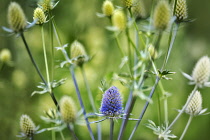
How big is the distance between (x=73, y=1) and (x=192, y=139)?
125 cm

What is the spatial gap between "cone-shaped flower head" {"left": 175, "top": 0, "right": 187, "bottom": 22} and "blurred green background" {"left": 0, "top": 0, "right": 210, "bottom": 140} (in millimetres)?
1037

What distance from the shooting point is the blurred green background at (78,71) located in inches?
71.7

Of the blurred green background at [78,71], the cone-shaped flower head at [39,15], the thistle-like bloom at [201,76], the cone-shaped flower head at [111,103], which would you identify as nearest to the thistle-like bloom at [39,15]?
the cone-shaped flower head at [39,15]

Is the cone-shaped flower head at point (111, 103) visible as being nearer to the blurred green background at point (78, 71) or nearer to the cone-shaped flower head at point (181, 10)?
the cone-shaped flower head at point (181, 10)

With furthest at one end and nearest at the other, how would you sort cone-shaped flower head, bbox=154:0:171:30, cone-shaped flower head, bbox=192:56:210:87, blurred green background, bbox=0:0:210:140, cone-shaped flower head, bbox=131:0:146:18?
1. blurred green background, bbox=0:0:210:140
2. cone-shaped flower head, bbox=131:0:146:18
3. cone-shaped flower head, bbox=192:56:210:87
4. cone-shaped flower head, bbox=154:0:171:30

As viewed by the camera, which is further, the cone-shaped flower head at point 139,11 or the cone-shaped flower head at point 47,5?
the cone-shaped flower head at point 139,11

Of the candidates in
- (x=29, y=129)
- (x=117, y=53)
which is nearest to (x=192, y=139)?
(x=117, y=53)

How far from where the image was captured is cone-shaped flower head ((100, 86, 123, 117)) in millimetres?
685

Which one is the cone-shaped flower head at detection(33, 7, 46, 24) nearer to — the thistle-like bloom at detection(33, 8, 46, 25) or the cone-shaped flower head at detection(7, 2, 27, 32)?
the thistle-like bloom at detection(33, 8, 46, 25)

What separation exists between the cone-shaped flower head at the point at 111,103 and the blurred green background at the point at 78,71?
3.42 feet

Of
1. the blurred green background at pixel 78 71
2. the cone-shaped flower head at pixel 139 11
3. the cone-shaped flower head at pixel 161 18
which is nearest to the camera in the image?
the cone-shaped flower head at pixel 161 18

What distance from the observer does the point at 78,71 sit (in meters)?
1.99

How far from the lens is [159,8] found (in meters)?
0.53

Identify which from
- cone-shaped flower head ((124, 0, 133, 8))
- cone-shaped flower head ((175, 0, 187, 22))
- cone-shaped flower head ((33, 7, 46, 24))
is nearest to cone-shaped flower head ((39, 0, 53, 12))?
cone-shaped flower head ((33, 7, 46, 24))
